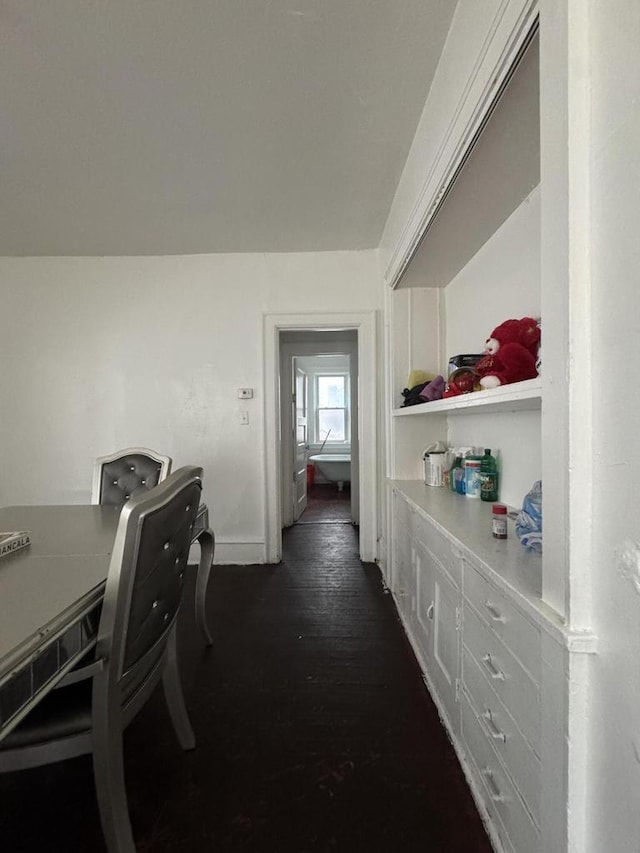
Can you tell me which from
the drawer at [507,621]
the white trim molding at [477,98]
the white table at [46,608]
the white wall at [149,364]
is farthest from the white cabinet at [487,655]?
the white wall at [149,364]

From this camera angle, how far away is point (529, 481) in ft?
5.16

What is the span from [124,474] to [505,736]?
2.06m

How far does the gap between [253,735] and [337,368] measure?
6261mm

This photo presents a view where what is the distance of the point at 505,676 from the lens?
3.11 ft

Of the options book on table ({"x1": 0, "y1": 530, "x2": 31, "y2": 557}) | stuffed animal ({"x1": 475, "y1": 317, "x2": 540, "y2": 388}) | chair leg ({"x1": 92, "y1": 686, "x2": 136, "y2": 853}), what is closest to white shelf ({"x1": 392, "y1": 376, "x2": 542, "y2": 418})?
stuffed animal ({"x1": 475, "y1": 317, "x2": 540, "y2": 388})

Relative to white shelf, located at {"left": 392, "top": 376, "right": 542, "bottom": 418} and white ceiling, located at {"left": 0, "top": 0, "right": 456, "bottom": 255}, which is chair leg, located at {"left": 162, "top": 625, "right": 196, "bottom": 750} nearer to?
white shelf, located at {"left": 392, "top": 376, "right": 542, "bottom": 418}

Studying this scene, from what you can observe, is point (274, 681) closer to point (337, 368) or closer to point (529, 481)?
point (529, 481)

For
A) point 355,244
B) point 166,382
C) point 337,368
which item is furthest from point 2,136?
point 337,368

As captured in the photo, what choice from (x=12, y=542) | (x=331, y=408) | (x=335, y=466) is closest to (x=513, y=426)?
(x=12, y=542)

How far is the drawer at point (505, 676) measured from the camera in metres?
0.83

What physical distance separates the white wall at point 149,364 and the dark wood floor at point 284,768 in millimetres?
1366

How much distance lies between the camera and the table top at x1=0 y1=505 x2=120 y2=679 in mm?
748

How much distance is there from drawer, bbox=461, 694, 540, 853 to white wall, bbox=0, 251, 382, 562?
212 cm

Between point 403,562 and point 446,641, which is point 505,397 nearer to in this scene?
point 446,641
